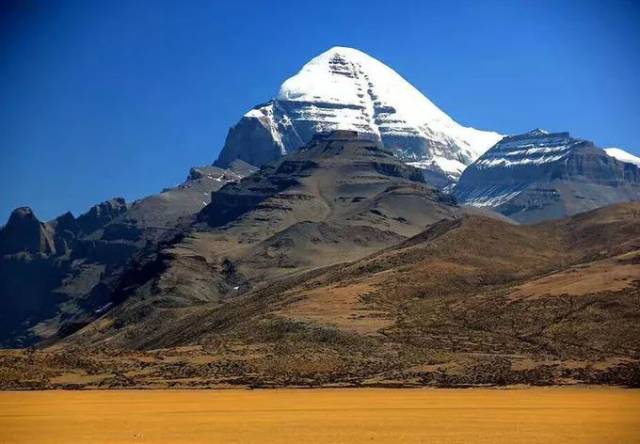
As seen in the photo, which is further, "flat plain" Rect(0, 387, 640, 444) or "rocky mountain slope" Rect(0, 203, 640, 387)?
"rocky mountain slope" Rect(0, 203, 640, 387)

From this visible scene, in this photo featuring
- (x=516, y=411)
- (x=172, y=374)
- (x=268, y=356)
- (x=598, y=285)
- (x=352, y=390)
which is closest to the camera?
(x=516, y=411)

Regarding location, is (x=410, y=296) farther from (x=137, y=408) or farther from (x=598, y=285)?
(x=137, y=408)

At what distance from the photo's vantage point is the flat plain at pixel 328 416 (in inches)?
2489

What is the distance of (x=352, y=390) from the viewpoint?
111062mm

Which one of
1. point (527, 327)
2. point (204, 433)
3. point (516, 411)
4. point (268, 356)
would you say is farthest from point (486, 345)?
point (204, 433)

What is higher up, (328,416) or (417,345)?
(417,345)

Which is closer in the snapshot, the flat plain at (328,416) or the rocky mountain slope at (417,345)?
the flat plain at (328,416)

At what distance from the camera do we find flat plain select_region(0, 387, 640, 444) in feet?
207

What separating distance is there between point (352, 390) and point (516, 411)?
112 ft

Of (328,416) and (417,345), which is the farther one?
(417,345)

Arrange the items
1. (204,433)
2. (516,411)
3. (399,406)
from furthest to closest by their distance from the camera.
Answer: (399,406) → (516,411) → (204,433)

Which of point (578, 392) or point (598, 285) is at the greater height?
point (598, 285)

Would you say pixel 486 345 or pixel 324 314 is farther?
pixel 324 314

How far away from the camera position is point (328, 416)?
77.8m
